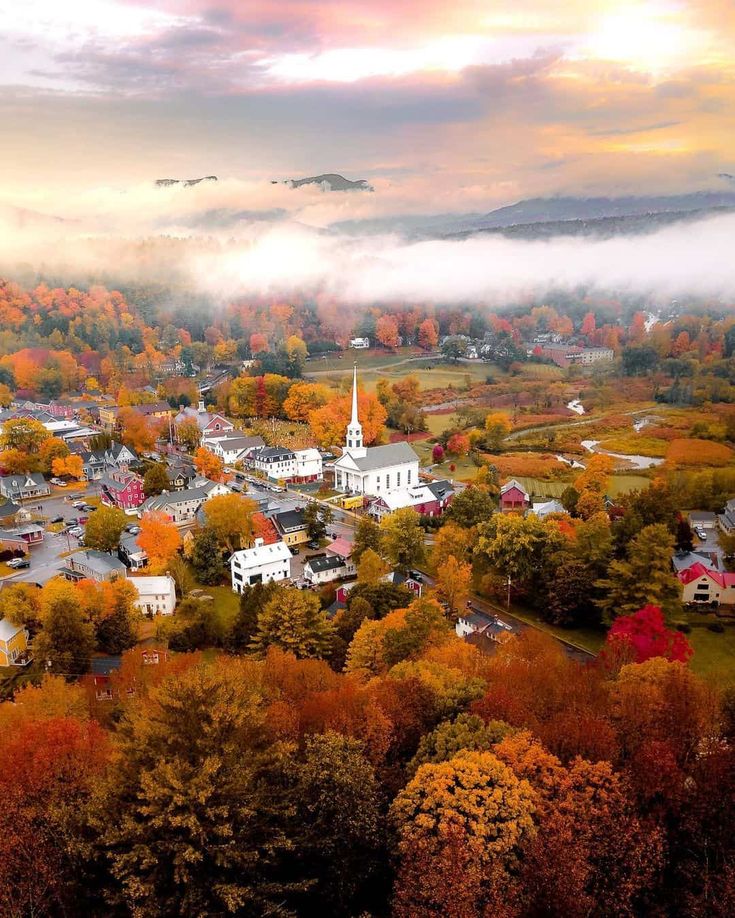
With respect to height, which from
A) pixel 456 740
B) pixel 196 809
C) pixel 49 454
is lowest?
pixel 49 454

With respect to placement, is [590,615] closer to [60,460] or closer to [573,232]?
[60,460]

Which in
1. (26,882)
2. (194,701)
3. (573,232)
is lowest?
(26,882)

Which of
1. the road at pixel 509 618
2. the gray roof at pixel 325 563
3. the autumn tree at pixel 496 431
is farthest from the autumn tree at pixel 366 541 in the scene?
the autumn tree at pixel 496 431

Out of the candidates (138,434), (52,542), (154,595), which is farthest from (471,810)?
(138,434)

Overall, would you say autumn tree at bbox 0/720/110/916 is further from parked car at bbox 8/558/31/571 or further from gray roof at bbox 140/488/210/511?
gray roof at bbox 140/488/210/511

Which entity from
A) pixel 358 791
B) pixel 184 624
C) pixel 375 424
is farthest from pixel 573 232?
pixel 358 791

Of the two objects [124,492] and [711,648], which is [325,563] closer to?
[124,492]

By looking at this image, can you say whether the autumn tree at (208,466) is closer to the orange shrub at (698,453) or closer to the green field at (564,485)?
the green field at (564,485)
